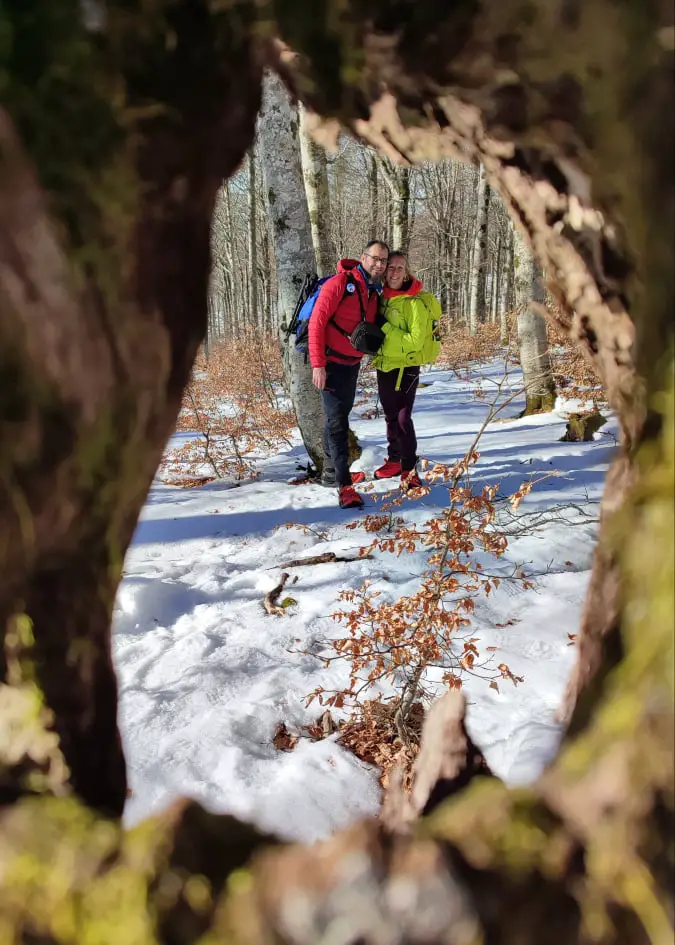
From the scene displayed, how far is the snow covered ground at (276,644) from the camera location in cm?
204

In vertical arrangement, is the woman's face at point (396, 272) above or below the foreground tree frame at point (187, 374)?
above

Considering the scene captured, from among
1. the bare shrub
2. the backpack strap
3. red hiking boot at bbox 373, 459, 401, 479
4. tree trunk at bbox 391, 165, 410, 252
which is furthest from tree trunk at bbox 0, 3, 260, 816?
tree trunk at bbox 391, 165, 410, 252

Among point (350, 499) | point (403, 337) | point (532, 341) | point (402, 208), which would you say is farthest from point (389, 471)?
point (402, 208)

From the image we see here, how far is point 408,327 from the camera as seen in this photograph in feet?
14.8

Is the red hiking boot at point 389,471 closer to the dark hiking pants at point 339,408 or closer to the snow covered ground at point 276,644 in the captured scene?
the snow covered ground at point 276,644

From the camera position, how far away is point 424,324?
442 cm

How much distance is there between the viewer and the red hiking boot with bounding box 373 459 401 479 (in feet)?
17.7

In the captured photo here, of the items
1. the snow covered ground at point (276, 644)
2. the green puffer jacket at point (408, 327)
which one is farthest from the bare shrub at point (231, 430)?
the green puffer jacket at point (408, 327)

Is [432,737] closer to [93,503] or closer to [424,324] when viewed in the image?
[93,503]

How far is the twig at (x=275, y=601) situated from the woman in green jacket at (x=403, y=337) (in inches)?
54.0

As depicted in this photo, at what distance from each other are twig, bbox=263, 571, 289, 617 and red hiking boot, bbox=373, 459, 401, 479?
6.77 ft

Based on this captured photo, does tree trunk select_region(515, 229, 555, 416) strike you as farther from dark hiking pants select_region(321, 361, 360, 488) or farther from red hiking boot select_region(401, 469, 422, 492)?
red hiking boot select_region(401, 469, 422, 492)

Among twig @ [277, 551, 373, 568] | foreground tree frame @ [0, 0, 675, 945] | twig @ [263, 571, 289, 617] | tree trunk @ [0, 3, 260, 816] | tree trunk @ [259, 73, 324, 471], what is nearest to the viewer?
foreground tree frame @ [0, 0, 675, 945]

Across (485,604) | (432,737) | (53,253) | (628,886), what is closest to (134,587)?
(485,604)
